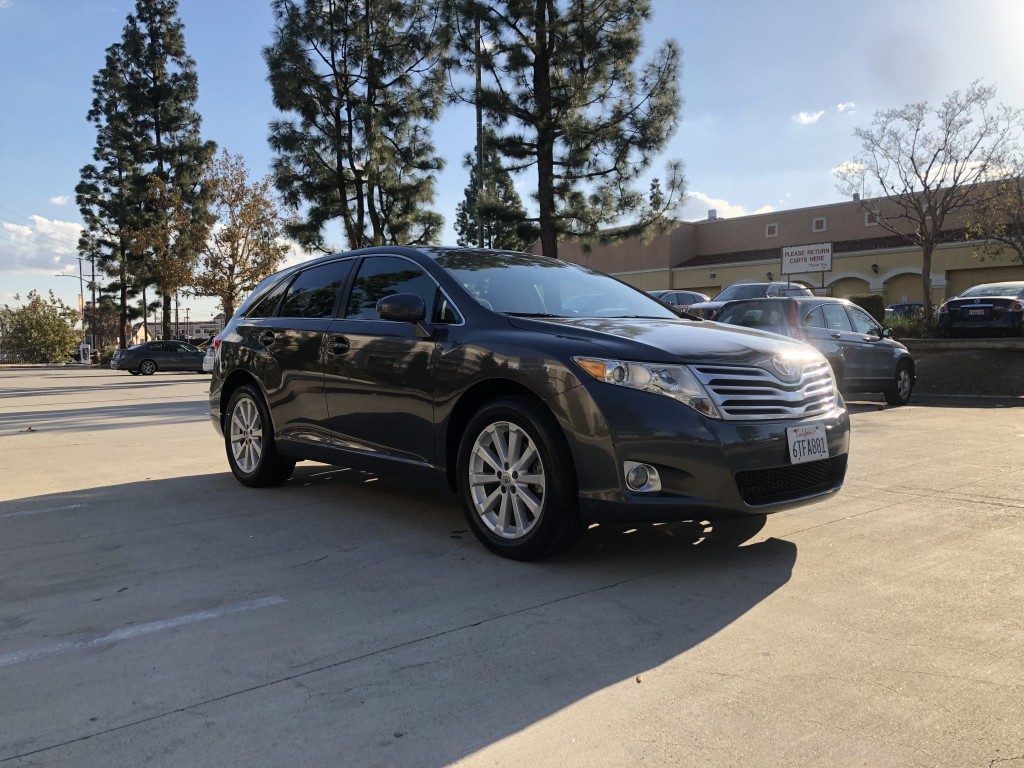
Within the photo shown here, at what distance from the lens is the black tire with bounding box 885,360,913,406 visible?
41.2ft

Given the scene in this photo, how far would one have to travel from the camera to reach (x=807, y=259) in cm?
2011

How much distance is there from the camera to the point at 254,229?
39500 mm

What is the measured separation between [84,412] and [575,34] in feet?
38.5

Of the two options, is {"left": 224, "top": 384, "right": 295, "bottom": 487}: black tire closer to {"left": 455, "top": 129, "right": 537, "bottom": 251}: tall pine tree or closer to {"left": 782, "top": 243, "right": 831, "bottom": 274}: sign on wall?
{"left": 455, "top": 129, "right": 537, "bottom": 251}: tall pine tree

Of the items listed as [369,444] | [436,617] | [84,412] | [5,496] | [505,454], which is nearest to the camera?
[436,617]

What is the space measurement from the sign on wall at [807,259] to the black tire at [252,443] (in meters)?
16.2

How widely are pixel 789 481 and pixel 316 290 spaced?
11.7 feet

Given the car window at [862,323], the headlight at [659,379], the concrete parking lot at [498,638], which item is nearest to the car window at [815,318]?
the car window at [862,323]

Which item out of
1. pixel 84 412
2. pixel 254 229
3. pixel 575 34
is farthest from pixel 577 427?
pixel 254 229

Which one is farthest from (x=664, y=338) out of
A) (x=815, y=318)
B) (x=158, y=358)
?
(x=158, y=358)

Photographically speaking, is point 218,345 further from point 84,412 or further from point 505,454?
point 84,412

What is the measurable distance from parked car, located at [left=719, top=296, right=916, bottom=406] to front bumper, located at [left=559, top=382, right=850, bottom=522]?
313 inches

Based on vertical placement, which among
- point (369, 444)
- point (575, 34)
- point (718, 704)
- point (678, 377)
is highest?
point (575, 34)

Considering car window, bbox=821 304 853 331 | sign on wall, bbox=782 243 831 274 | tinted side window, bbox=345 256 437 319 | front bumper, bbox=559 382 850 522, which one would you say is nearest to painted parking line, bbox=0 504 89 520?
tinted side window, bbox=345 256 437 319
